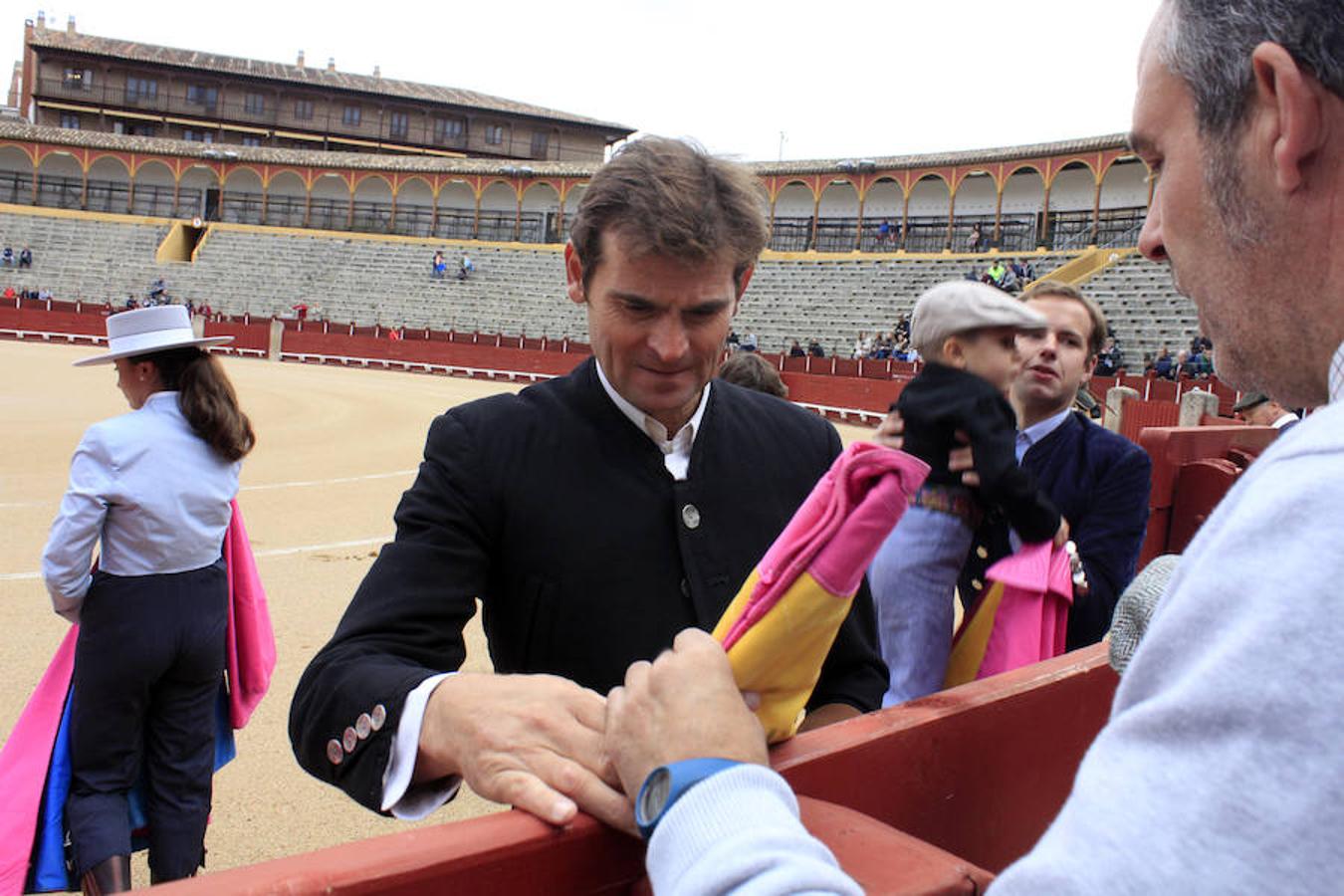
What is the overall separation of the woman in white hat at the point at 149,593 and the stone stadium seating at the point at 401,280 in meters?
25.1

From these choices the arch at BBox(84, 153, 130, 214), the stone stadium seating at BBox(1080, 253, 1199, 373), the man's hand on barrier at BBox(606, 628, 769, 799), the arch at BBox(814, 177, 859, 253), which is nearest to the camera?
the man's hand on barrier at BBox(606, 628, 769, 799)

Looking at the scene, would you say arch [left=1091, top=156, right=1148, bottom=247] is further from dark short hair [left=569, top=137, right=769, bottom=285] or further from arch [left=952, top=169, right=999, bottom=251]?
dark short hair [left=569, top=137, right=769, bottom=285]

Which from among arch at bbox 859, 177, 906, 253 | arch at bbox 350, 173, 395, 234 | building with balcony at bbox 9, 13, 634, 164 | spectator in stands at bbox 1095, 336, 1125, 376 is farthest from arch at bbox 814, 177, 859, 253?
arch at bbox 350, 173, 395, 234

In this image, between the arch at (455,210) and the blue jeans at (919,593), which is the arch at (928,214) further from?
the blue jeans at (919,593)

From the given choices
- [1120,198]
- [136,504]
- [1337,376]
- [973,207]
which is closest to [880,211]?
[973,207]

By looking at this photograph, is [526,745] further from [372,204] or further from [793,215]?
[372,204]

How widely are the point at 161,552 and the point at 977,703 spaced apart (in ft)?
7.34

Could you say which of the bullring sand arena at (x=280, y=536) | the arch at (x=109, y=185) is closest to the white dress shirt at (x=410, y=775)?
the bullring sand arena at (x=280, y=536)

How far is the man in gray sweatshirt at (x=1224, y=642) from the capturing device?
0.52m

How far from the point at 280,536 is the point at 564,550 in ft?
18.6

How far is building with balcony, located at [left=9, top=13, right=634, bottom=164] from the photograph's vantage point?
155 feet

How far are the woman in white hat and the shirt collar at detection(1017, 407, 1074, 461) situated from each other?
2220 millimetres

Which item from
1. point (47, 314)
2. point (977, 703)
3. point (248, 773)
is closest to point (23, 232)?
point (47, 314)

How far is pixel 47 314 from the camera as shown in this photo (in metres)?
29.8
